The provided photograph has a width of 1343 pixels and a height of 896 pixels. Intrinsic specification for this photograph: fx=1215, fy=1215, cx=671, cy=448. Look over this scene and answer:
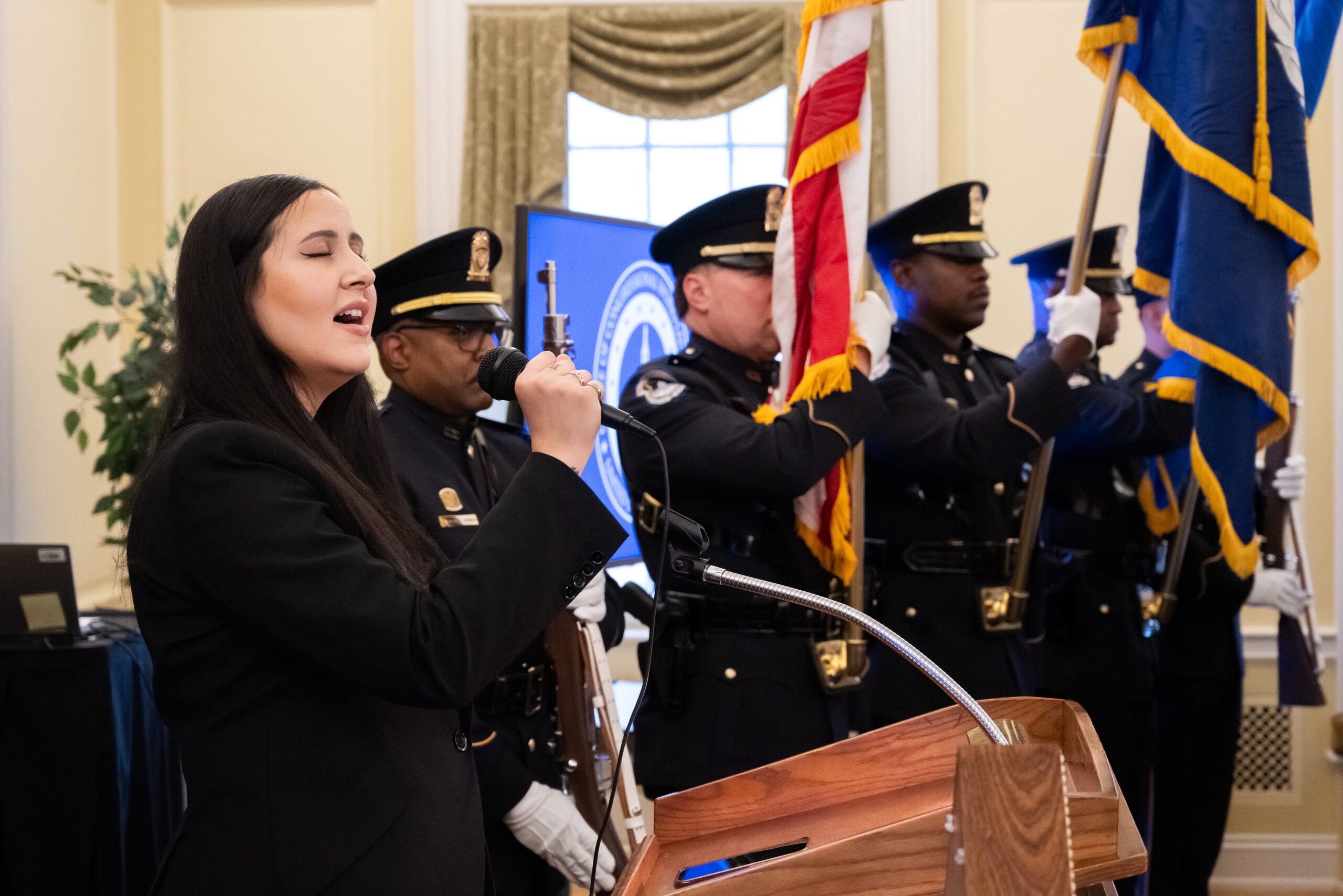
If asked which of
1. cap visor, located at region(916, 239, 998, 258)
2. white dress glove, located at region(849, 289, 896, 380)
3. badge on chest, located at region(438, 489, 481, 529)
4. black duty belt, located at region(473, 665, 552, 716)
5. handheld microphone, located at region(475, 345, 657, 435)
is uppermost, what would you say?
cap visor, located at region(916, 239, 998, 258)

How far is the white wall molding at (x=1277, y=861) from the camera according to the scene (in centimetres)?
371

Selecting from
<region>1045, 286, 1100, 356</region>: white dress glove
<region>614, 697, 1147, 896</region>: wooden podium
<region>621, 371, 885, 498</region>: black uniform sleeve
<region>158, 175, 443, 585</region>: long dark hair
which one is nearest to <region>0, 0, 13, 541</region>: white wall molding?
<region>621, 371, 885, 498</region>: black uniform sleeve

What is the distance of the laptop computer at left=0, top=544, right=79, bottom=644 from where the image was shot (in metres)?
2.20

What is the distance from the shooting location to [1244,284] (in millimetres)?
2311

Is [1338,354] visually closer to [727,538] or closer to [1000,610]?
[1000,610]

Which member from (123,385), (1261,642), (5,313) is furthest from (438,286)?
(1261,642)

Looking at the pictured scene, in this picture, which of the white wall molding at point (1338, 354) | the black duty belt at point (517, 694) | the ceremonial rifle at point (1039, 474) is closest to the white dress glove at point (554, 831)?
the black duty belt at point (517, 694)

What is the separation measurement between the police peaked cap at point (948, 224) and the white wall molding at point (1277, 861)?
228 centimetres

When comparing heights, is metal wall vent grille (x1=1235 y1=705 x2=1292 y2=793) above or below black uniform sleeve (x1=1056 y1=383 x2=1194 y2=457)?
below

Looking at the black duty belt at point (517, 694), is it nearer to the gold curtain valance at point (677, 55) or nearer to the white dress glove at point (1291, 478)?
the white dress glove at point (1291, 478)

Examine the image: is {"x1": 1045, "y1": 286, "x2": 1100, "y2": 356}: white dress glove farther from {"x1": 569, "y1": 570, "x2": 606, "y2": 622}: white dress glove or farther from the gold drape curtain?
the gold drape curtain

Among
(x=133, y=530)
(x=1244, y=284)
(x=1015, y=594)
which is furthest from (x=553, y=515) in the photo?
(x=1244, y=284)

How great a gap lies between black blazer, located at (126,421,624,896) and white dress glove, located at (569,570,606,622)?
868 millimetres

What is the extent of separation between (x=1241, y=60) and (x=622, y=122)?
2317 mm
